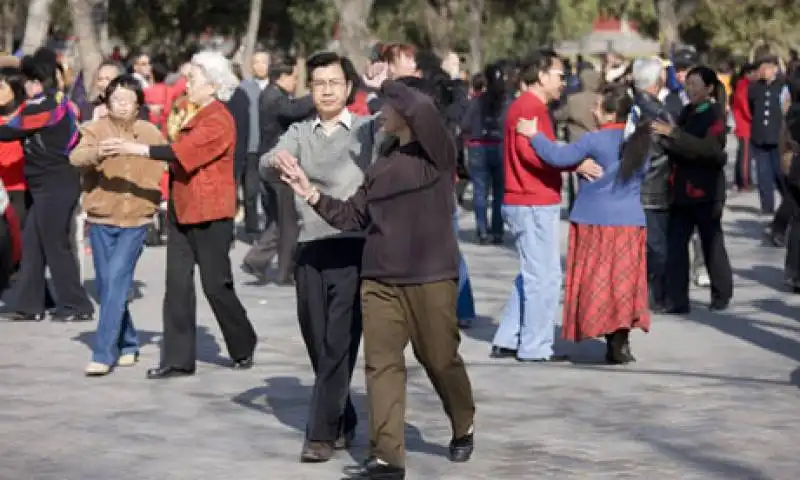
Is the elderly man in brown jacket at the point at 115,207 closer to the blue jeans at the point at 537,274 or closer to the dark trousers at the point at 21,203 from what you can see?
the blue jeans at the point at 537,274

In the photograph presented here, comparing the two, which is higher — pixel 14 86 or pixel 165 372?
pixel 14 86

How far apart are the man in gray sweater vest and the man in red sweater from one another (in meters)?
2.96

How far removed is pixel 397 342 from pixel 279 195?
26.0 ft

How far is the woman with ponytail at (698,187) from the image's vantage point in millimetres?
14086

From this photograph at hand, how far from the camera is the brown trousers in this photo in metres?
8.50

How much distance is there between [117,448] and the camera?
945 cm

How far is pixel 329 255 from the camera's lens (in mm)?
9023

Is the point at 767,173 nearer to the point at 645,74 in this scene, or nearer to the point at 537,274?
the point at 645,74

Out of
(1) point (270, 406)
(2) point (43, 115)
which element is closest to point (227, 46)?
(2) point (43, 115)

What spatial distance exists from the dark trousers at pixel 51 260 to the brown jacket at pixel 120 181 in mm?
2551

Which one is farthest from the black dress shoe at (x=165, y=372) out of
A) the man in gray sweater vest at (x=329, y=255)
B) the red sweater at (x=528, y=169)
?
the man in gray sweater vest at (x=329, y=255)

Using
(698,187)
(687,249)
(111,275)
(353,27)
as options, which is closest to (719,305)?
(687,249)

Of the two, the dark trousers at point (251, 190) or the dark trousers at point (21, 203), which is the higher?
the dark trousers at point (21, 203)

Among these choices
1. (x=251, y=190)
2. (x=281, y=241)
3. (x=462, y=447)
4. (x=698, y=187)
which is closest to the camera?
(x=462, y=447)
